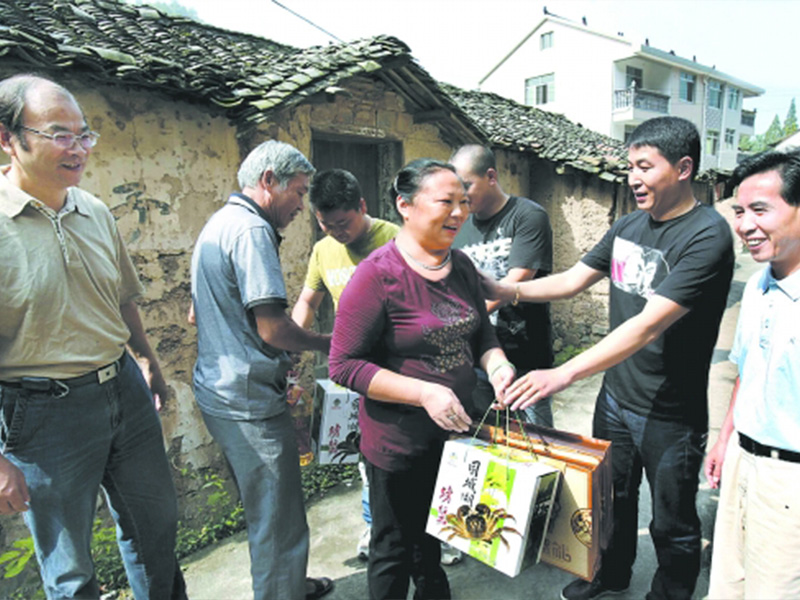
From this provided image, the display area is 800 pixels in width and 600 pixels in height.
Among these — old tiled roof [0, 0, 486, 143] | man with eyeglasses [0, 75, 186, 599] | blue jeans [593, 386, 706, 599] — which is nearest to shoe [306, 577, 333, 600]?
man with eyeglasses [0, 75, 186, 599]

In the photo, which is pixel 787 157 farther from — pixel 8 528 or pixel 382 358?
pixel 8 528

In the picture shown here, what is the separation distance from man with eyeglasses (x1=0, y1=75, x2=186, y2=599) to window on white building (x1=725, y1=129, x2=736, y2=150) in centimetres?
3656

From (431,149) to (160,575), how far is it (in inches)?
186

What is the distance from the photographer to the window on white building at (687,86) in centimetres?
2619

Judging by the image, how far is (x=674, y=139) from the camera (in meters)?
2.10

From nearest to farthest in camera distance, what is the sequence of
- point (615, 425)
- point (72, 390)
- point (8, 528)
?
point (72, 390) → point (615, 425) → point (8, 528)

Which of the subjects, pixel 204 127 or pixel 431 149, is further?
pixel 431 149

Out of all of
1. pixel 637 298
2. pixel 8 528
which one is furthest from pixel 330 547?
pixel 637 298

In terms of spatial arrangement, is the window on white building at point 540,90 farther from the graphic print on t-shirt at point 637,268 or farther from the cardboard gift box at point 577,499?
the cardboard gift box at point 577,499

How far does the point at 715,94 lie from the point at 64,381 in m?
35.4

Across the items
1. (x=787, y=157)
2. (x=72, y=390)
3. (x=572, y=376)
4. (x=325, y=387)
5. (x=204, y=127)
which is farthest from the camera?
(x=204, y=127)

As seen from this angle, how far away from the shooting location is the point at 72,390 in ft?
6.07

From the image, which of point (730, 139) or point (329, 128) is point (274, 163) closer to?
point (329, 128)

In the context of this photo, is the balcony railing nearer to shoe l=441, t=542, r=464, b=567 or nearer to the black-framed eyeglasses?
shoe l=441, t=542, r=464, b=567
